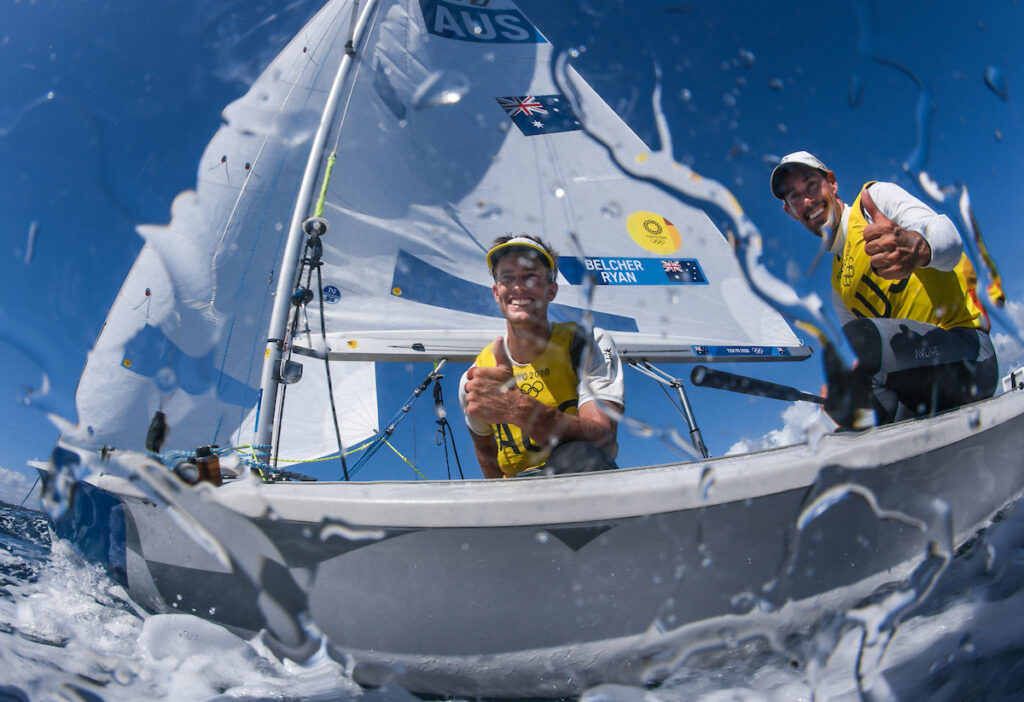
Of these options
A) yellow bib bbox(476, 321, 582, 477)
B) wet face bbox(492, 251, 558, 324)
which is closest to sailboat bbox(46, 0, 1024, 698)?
yellow bib bbox(476, 321, 582, 477)

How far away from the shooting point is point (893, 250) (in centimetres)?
84

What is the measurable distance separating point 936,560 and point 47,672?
1.55 metres

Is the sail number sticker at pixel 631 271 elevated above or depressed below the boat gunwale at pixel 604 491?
below

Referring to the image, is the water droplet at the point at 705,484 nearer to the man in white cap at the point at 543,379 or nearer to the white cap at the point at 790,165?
the man in white cap at the point at 543,379

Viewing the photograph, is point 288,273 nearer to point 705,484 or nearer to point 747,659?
point 705,484

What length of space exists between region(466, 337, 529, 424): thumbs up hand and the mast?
1203 mm

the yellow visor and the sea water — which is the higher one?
the yellow visor

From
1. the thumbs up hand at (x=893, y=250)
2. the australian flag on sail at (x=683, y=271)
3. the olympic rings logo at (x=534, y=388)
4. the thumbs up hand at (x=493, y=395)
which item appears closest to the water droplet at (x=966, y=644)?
the thumbs up hand at (x=893, y=250)

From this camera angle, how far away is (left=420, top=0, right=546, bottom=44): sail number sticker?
3.99 m

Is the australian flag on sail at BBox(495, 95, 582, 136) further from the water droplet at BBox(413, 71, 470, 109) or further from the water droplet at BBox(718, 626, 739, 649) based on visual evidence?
the water droplet at BBox(718, 626, 739, 649)

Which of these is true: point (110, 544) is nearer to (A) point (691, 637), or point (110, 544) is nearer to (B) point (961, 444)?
(A) point (691, 637)

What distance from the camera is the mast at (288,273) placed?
208cm

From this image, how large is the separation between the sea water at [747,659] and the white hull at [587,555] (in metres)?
0.04

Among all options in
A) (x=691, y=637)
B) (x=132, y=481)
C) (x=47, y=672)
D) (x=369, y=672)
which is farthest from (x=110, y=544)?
(x=691, y=637)
